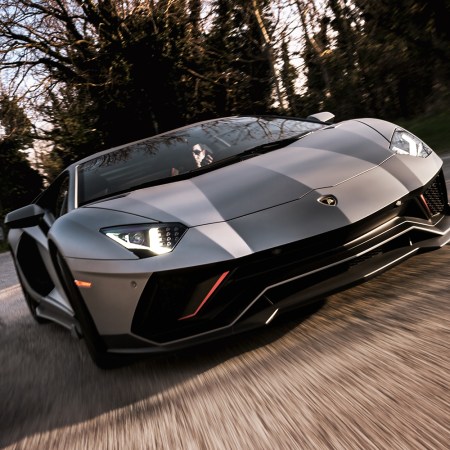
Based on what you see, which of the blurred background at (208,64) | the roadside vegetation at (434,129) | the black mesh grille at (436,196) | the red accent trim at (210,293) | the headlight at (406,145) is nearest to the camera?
the red accent trim at (210,293)

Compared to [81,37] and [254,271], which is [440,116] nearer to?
[81,37]

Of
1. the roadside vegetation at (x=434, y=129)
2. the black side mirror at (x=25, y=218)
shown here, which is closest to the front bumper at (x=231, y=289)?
the black side mirror at (x=25, y=218)

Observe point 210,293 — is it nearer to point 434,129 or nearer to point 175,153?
point 175,153

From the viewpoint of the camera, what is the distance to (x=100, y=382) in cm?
285

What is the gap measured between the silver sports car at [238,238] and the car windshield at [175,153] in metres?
0.13

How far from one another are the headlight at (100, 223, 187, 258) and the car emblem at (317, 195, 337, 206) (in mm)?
635

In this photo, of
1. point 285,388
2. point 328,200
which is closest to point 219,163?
point 328,200

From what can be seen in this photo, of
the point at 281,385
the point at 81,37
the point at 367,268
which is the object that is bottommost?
the point at 281,385

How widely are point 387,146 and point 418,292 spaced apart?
796 millimetres

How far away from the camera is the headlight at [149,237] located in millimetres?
2572

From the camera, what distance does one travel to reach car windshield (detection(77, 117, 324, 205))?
3426 millimetres

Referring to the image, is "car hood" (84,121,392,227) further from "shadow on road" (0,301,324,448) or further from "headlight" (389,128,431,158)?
"shadow on road" (0,301,324,448)

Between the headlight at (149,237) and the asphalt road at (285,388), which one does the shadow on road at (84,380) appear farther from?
the headlight at (149,237)

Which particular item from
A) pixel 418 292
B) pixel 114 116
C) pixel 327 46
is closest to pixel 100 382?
pixel 418 292
